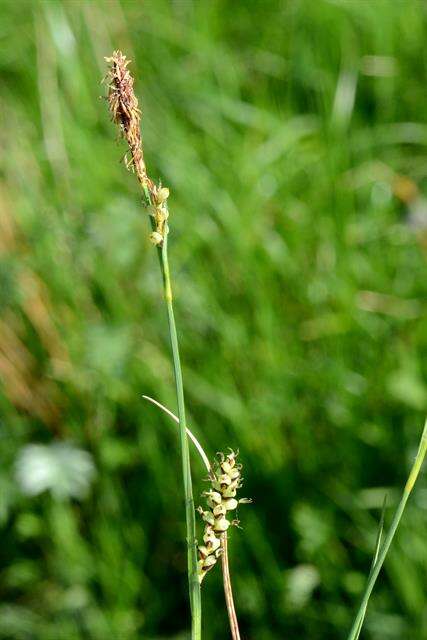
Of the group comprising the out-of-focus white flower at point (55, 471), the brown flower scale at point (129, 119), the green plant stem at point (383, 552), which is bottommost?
the out-of-focus white flower at point (55, 471)

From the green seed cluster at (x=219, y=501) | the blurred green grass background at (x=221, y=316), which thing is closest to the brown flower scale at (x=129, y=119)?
the green seed cluster at (x=219, y=501)

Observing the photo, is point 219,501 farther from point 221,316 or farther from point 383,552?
point 221,316

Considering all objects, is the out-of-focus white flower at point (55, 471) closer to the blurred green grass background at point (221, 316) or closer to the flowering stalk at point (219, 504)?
the blurred green grass background at point (221, 316)

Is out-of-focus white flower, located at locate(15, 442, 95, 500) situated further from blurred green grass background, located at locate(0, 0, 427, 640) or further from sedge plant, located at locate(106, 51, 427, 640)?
sedge plant, located at locate(106, 51, 427, 640)

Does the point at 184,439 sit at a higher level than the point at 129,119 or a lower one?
lower

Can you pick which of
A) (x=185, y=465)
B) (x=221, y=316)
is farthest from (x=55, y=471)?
(x=185, y=465)

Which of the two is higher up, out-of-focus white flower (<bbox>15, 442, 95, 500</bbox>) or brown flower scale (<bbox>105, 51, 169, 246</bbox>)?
brown flower scale (<bbox>105, 51, 169, 246</bbox>)

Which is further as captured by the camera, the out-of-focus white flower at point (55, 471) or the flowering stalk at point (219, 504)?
the out-of-focus white flower at point (55, 471)

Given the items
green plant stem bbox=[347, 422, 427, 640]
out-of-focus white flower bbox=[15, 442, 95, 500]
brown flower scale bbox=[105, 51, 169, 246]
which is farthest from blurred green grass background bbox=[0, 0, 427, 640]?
brown flower scale bbox=[105, 51, 169, 246]
